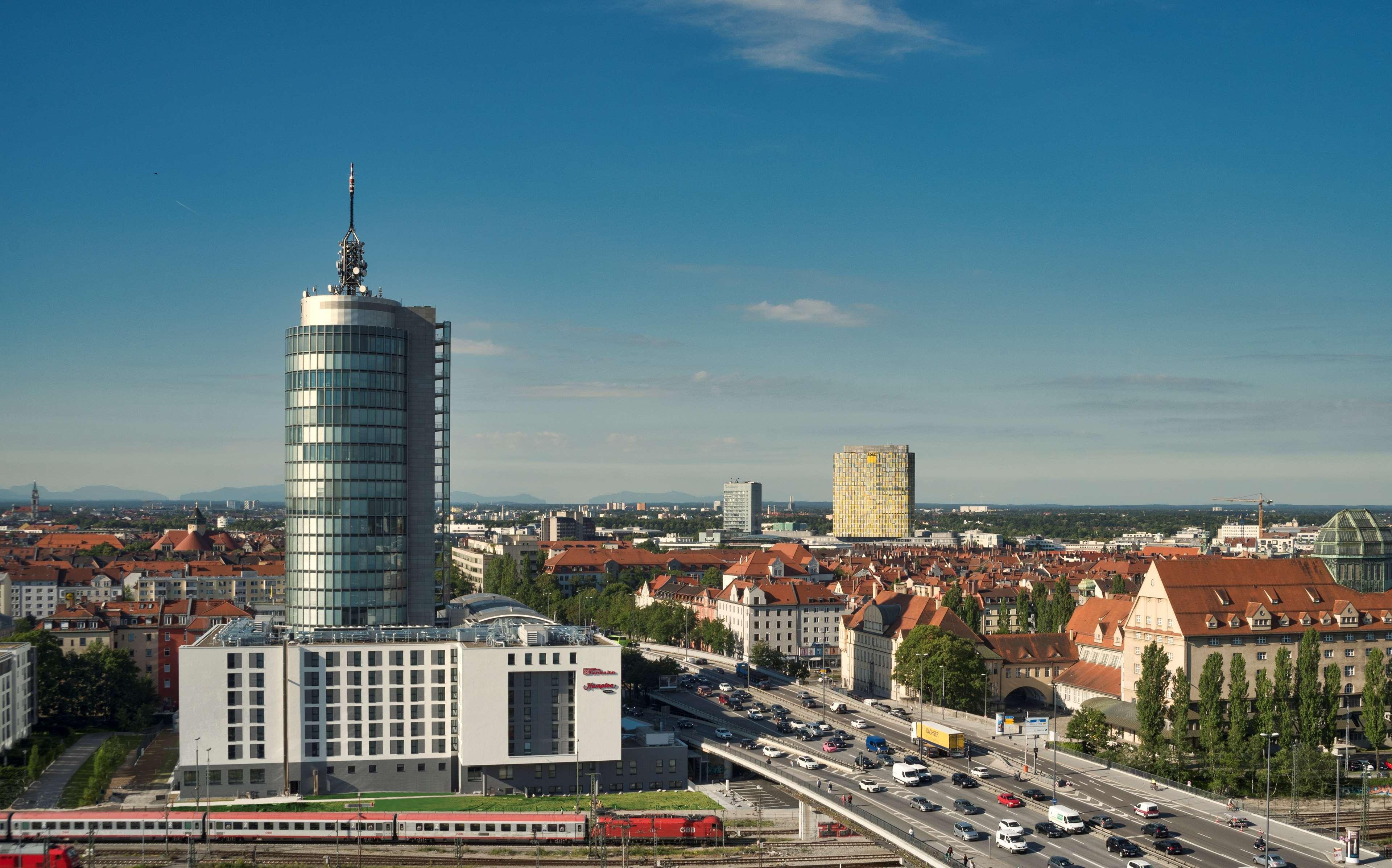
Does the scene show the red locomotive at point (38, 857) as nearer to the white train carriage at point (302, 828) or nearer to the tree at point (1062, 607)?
the white train carriage at point (302, 828)

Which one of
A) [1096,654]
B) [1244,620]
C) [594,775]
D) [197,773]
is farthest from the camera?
[1096,654]

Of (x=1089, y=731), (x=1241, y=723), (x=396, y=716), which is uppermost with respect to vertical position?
(x=396, y=716)

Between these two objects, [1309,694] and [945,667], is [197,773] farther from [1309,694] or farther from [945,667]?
[1309,694]

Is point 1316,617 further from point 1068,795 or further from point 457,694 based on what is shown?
point 457,694

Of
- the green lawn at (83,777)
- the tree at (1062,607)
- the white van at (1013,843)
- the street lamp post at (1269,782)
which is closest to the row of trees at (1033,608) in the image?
the tree at (1062,607)

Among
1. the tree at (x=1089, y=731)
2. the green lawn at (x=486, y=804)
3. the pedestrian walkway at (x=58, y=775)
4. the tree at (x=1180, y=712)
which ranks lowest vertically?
the pedestrian walkway at (x=58, y=775)

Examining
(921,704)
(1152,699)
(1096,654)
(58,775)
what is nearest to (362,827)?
(58,775)
